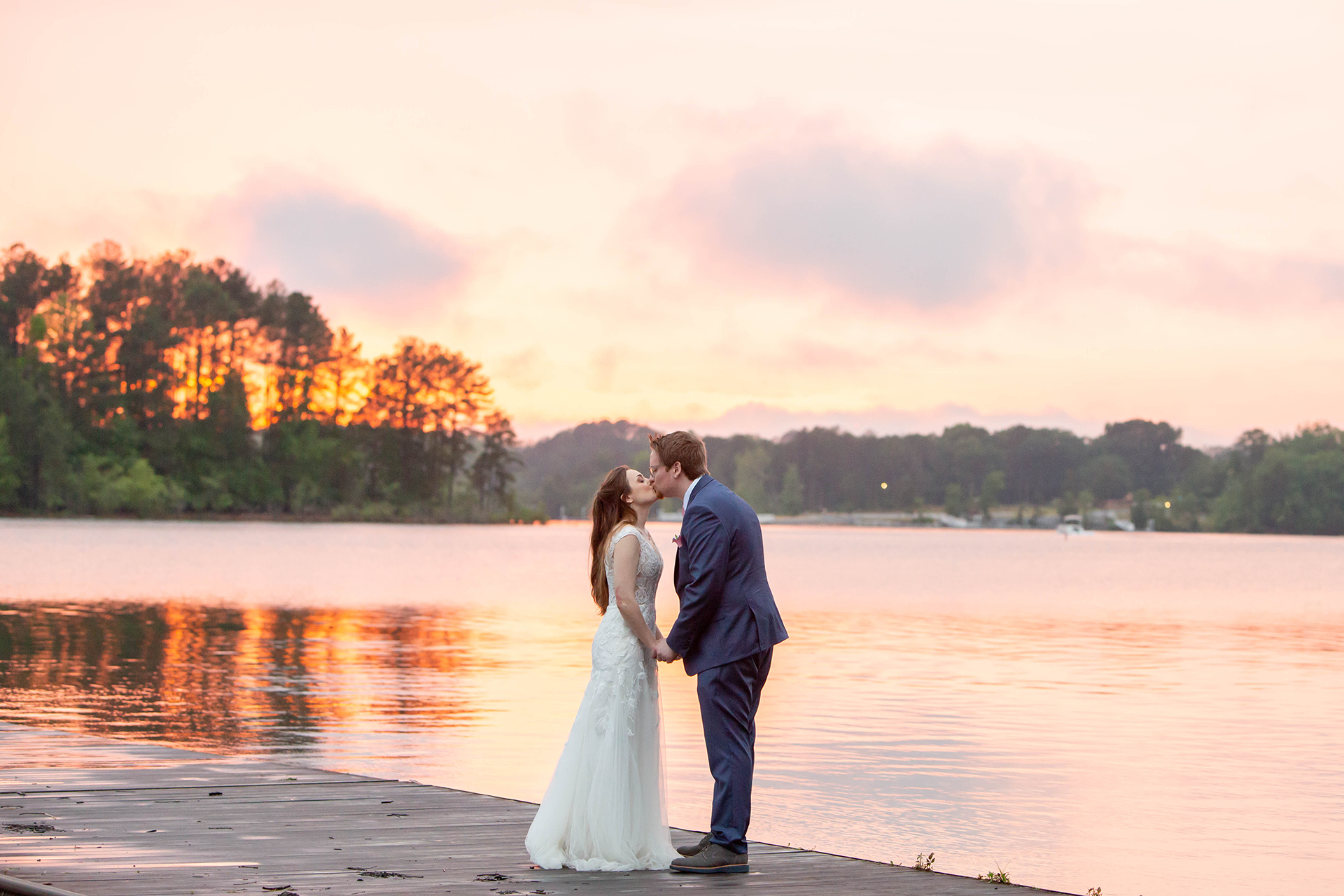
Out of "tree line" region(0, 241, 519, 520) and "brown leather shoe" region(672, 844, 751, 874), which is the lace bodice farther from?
"tree line" region(0, 241, 519, 520)

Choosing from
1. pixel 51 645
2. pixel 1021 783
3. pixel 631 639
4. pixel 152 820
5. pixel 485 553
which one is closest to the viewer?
pixel 631 639

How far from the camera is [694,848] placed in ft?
22.7

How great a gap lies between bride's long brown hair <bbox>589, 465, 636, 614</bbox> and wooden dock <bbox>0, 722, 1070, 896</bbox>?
4.73ft

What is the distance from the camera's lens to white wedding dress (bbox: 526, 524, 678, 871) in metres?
6.73

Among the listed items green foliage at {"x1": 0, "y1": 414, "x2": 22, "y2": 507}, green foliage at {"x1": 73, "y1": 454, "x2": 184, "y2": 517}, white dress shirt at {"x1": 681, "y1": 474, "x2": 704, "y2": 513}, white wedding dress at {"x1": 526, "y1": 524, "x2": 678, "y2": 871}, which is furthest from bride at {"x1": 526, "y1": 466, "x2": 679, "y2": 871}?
green foliage at {"x1": 73, "y1": 454, "x2": 184, "y2": 517}

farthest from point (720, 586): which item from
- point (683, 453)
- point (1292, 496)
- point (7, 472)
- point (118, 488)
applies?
point (1292, 496)

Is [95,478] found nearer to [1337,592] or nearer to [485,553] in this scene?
[485,553]

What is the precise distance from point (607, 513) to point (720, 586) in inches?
28.2

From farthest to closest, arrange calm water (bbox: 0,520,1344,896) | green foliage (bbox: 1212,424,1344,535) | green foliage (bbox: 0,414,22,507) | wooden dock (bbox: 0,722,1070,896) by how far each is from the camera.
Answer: green foliage (bbox: 1212,424,1344,535) < green foliage (bbox: 0,414,22,507) < calm water (bbox: 0,520,1344,896) < wooden dock (bbox: 0,722,1070,896)

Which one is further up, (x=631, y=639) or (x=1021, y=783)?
(x=631, y=639)

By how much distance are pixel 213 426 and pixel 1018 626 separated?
93859 millimetres

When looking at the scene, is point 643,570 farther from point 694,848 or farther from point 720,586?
point 694,848

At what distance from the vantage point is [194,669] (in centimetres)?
2045

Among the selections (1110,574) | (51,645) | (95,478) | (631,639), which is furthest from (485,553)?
(631,639)
